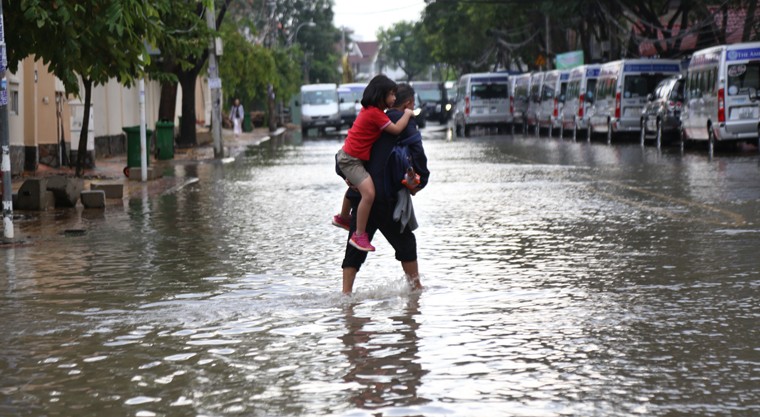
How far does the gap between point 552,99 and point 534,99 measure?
3.31 m

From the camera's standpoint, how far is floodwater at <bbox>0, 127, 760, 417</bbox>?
702 cm

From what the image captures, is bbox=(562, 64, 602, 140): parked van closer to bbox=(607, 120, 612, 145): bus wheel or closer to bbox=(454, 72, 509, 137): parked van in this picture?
bbox=(607, 120, 612, 145): bus wheel

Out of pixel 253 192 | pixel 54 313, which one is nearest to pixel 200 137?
pixel 253 192

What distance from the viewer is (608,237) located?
14.6 m

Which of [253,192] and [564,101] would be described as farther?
[564,101]

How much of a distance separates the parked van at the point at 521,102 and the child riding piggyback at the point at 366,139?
1965 inches

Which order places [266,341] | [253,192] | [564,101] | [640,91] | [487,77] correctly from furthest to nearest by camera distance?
[487,77] → [564,101] → [640,91] → [253,192] → [266,341]

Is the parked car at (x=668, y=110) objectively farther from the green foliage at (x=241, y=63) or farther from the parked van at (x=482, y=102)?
the parked van at (x=482, y=102)

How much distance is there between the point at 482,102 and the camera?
60.0 meters

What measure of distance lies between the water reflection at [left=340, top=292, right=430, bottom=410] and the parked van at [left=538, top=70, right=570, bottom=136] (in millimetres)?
44785

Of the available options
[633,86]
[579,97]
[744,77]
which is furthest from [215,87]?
[579,97]

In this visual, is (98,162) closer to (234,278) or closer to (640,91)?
(640,91)

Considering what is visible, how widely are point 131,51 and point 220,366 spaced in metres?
11.5

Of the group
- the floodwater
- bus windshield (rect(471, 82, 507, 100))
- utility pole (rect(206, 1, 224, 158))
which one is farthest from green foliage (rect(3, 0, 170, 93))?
bus windshield (rect(471, 82, 507, 100))
